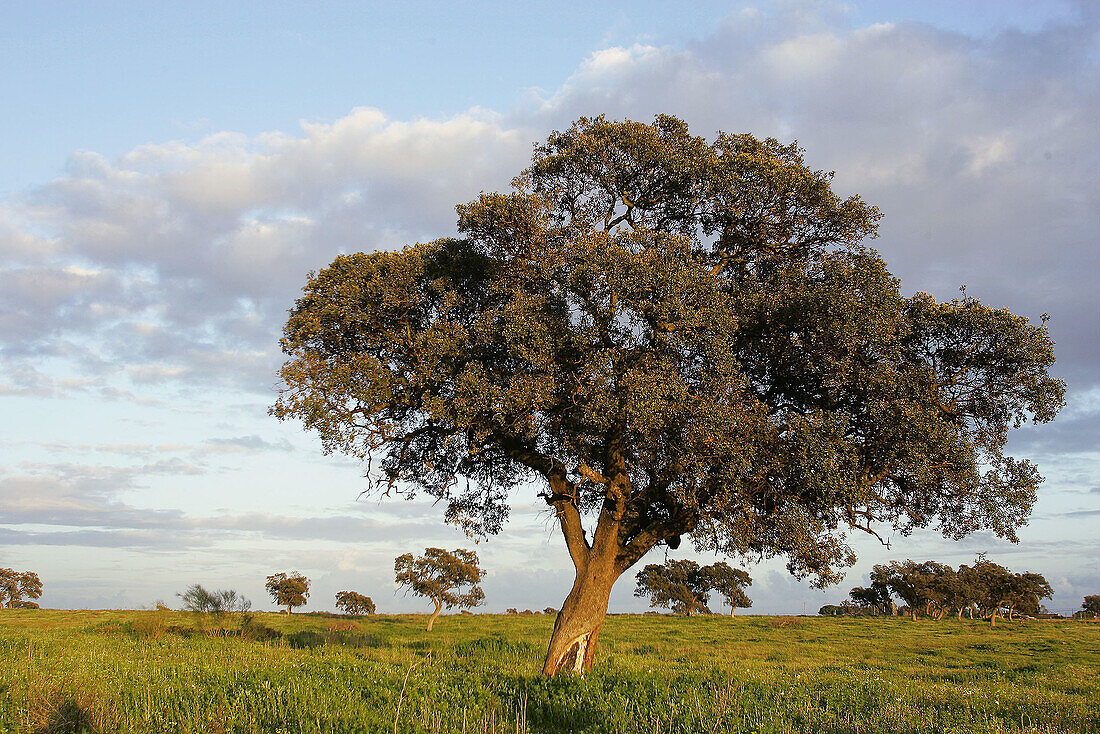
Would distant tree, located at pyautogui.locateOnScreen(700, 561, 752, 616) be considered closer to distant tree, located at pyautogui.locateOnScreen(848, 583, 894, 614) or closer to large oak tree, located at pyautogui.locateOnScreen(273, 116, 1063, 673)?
distant tree, located at pyautogui.locateOnScreen(848, 583, 894, 614)

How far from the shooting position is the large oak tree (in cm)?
1820

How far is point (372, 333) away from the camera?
2183 cm

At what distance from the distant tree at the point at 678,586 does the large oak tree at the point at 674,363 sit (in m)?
73.8

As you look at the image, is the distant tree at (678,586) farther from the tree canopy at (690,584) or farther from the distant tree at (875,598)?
the distant tree at (875,598)

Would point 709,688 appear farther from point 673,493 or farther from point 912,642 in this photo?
point 912,642

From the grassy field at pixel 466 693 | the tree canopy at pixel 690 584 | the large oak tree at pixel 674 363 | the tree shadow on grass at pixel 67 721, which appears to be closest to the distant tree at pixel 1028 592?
the tree canopy at pixel 690 584

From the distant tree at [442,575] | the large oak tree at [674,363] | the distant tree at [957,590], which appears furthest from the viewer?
the distant tree at [957,590]

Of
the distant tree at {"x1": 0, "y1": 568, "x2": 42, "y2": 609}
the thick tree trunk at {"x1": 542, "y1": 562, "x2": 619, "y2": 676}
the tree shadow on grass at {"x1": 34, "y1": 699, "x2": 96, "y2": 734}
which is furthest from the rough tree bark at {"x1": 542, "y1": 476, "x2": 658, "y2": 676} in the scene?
the distant tree at {"x1": 0, "y1": 568, "x2": 42, "y2": 609}

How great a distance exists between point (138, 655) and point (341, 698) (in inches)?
535

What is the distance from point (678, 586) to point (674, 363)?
3189 inches

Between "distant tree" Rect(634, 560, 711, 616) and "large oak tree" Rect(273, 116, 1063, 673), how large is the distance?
2906 inches

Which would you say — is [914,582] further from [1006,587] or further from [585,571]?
[585,571]

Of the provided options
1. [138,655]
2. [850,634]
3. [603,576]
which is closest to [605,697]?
[603,576]

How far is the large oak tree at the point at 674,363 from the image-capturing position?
18.2 metres
